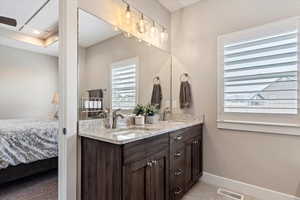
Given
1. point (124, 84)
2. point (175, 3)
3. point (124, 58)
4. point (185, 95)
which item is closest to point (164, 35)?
point (175, 3)

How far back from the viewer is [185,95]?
273 cm

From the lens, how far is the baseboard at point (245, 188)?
79.7 inches

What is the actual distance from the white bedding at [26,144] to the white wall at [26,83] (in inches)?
79.6

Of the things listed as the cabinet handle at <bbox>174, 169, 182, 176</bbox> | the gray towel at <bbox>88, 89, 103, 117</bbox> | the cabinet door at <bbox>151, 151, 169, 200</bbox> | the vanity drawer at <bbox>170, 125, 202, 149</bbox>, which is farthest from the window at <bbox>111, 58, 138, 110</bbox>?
the cabinet handle at <bbox>174, 169, 182, 176</bbox>

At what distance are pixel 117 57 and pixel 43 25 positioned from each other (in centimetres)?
216

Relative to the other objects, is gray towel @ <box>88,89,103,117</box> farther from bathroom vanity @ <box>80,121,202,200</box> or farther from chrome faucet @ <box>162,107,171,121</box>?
chrome faucet @ <box>162,107,171,121</box>

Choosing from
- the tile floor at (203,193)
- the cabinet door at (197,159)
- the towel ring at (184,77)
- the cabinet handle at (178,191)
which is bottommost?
the tile floor at (203,193)

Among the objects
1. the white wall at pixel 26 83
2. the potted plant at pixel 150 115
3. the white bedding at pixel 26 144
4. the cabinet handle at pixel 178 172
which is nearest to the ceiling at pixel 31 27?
the white wall at pixel 26 83

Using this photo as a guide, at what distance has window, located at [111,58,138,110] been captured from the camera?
2.17m

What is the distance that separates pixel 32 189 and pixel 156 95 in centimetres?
219

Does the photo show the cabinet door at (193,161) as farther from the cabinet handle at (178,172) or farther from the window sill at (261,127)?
the window sill at (261,127)

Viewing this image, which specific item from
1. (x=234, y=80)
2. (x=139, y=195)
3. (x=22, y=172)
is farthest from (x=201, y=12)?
(x=22, y=172)

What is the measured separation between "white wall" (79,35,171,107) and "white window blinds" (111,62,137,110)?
92 millimetres

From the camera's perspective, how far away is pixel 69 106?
157 centimetres
